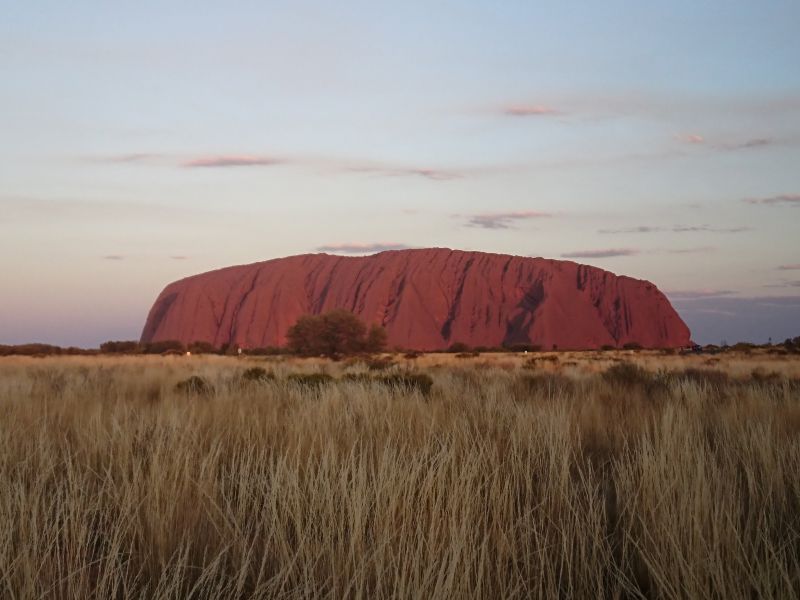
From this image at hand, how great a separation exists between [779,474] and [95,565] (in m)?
3.45

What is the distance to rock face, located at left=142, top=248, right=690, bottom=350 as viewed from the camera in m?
83.9

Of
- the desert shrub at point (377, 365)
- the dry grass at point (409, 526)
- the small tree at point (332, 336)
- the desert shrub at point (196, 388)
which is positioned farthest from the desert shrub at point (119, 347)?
the dry grass at point (409, 526)

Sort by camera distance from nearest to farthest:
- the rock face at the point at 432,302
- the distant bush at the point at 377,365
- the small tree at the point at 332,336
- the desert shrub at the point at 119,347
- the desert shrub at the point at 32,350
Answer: the distant bush at the point at 377,365 < the small tree at the point at 332,336 < the desert shrub at the point at 32,350 < the desert shrub at the point at 119,347 < the rock face at the point at 432,302

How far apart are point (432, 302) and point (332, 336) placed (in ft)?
135

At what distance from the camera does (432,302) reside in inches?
3423

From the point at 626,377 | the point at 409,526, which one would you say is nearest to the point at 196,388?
the point at 626,377

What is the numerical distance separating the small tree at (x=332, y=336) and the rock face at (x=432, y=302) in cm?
3223

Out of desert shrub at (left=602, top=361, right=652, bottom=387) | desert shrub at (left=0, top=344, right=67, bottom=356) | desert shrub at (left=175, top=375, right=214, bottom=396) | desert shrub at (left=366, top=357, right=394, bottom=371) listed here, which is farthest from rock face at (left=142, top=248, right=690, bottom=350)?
desert shrub at (left=175, top=375, right=214, bottom=396)

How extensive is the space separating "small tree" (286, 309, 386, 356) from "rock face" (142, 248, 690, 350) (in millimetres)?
32232

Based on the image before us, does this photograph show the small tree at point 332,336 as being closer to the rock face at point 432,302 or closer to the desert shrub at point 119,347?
the desert shrub at point 119,347

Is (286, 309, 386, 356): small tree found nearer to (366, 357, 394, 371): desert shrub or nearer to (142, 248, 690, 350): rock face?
(366, 357, 394, 371): desert shrub

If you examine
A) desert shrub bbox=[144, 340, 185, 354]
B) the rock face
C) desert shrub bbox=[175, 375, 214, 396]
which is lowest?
desert shrub bbox=[144, 340, 185, 354]

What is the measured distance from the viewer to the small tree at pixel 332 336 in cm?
4684

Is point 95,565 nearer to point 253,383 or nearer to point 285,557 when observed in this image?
point 285,557
